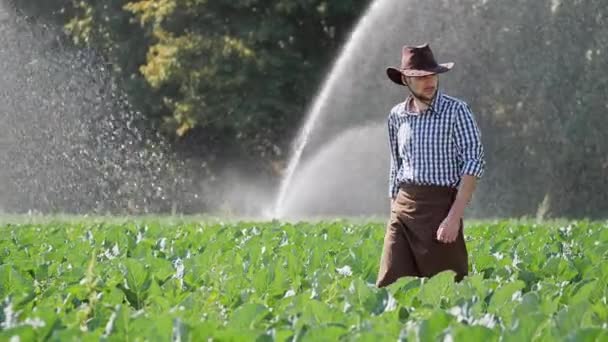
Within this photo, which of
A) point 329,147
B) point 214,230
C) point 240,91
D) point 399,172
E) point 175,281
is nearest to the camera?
point 175,281

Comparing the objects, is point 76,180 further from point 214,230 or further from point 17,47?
point 214,230

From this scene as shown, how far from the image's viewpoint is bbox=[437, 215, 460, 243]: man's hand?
22.2ft

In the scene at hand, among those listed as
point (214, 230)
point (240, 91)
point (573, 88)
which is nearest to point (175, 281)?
point (214, 230)

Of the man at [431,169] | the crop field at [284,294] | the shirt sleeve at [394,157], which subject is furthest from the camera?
the shirt sleeve at [394,157]

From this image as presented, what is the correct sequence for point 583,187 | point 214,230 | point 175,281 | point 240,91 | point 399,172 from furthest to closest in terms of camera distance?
point 240,91, point 583,187, point 214,230, point 399,172, point 175,281

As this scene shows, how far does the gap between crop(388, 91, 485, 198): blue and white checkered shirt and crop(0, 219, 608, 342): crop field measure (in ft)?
1.83

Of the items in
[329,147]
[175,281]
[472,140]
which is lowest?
[329,147]

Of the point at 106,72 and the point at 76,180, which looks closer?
the point at 76,180

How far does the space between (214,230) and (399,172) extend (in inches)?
184

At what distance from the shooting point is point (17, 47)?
32.4 meters

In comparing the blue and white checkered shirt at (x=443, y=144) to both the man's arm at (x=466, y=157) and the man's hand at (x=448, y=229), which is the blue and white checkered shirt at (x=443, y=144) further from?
the man's hand at (x=448, y=229)

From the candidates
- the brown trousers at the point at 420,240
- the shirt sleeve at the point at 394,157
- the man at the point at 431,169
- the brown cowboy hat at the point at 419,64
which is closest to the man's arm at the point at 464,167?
the man at the point at 431,169

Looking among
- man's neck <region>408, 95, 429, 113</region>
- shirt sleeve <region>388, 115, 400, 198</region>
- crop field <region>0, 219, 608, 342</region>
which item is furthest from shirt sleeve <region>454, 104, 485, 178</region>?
crop field <region>0, 219, 608, 342</region>

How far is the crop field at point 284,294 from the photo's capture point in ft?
14.9
